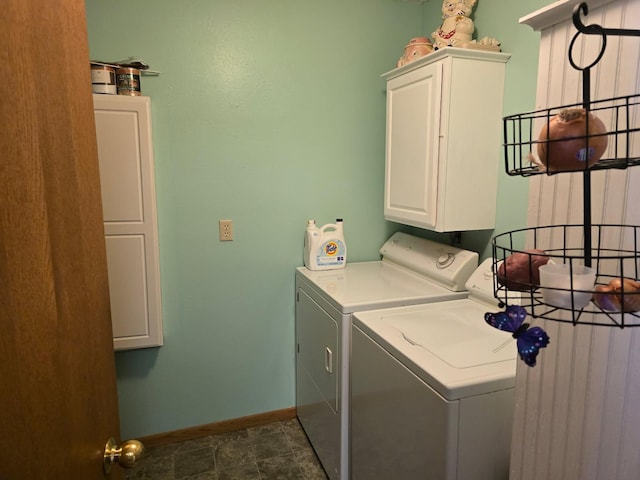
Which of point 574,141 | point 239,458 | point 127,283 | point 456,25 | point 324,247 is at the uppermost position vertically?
point 456,25

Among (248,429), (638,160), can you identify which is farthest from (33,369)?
(248,429)

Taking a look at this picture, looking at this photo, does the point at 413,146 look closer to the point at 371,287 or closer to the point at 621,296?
the point at 371,287

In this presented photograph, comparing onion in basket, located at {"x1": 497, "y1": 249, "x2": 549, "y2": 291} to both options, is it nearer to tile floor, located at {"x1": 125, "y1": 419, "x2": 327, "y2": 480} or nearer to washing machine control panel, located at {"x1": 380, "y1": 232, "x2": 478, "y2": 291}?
washing machine control panel, located at {"x1": 380, "y1": 232, "x2": 478, "y2": 291}

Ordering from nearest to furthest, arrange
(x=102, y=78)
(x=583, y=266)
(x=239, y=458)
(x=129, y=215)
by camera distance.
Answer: (x=583, y=266), (x=102, y=78), (x=129, y=215), (x=239, y=458)

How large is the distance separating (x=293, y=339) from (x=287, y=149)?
44.5 inches

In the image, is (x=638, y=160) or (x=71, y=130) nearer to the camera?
(x=638, y=160)

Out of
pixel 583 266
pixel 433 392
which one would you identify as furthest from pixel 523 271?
pixel 433 392

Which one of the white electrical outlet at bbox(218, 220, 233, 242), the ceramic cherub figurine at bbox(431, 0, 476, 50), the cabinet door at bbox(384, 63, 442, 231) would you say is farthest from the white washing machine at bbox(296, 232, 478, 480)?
the ceramic cherub figurine at bbox(431, 0, 476, 50)

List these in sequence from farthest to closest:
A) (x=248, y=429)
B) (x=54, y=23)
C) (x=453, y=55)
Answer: (x=248, y=429) → (x=453, y=55) → (x=54, y=23)

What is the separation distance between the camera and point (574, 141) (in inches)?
22.9

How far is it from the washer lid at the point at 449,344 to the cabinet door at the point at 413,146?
0.46m

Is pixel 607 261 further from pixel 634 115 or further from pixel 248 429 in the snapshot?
pixel 248 429

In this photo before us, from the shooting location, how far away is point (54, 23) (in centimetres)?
64

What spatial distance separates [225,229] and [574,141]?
1.97 m
